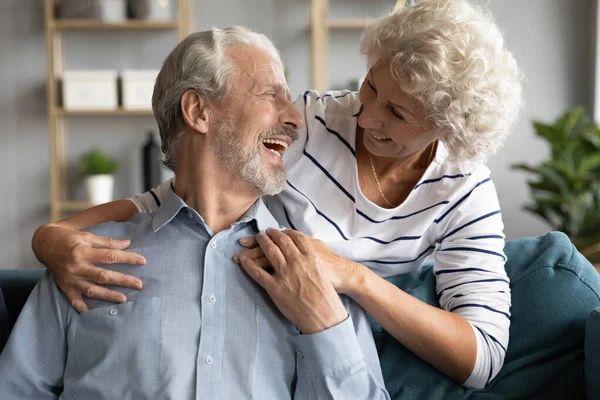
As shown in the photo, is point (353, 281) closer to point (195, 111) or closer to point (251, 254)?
point (251, 254)

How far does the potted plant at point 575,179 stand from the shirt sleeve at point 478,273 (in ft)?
8.59

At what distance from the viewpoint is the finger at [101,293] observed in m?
1.52

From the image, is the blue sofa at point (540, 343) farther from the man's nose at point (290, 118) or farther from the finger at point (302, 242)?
the man's nose at point (290, 118)

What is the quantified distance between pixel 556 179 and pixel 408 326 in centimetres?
296

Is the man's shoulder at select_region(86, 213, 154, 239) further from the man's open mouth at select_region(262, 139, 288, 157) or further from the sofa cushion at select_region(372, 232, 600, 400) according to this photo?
the sofa cushion at select_region(372, 232, 600, 400)

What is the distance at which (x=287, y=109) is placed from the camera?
172 cm

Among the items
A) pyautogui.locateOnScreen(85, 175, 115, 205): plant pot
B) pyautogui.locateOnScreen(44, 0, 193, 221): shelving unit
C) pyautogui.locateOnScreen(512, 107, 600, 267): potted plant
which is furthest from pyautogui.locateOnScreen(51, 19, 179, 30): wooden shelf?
pyautogui.locateOnScreen(512, 107, 600, 267): potted plant

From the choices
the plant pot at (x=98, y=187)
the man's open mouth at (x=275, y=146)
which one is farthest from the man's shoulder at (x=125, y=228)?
the plant pot at (x=98, y=187)

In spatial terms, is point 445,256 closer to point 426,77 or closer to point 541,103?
point 426,77

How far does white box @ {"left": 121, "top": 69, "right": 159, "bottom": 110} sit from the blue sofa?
2896 millimetres

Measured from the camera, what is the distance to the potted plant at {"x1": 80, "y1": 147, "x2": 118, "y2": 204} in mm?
4605

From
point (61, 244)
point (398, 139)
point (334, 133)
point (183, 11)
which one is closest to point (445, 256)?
point (398, 139)

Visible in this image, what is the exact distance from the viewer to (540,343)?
1.66 metres

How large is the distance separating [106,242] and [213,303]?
290 millimetres
